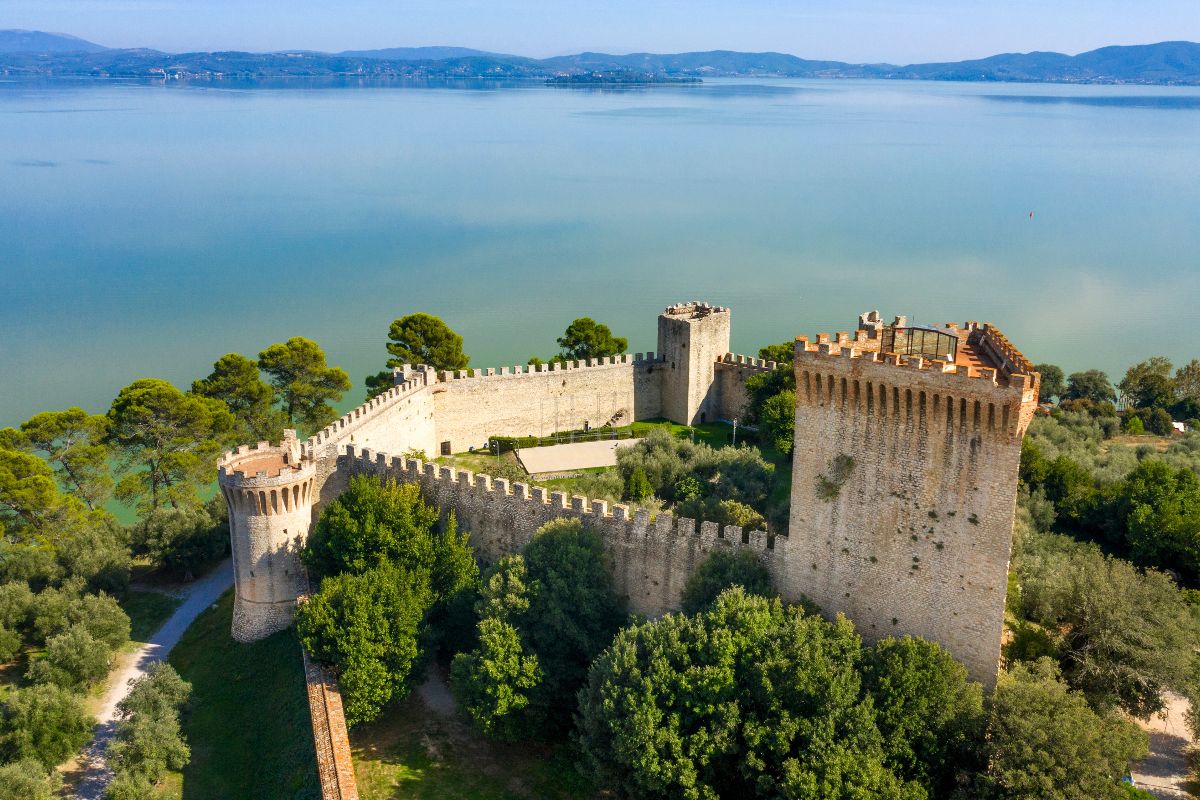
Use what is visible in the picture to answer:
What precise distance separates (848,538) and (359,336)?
3882cm

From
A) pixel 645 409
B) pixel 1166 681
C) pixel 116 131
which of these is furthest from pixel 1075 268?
pixel 116 131

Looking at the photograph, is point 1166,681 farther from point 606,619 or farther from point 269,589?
point 269,589

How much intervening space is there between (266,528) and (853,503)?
12.9 meters

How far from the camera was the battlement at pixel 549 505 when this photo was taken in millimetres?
18625

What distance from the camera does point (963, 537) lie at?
16125 mm

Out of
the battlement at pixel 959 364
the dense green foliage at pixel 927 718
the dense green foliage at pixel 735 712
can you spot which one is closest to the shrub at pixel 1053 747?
the dense green foliage at pixel 927 718

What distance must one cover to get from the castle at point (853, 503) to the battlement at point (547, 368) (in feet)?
28.5

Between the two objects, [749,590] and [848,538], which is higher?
[848,538]

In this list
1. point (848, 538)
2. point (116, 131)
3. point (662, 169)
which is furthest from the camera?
point (116, 131)

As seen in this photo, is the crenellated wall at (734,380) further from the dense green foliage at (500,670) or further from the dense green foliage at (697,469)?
the dense green foliage at (500,670)

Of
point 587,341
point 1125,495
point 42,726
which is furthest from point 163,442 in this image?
point 1125,495

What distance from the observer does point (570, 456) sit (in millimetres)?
32156

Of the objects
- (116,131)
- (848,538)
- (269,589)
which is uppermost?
(116,131)

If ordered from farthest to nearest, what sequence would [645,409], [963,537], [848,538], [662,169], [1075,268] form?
[662,169]
[1075,268]
[645,409]
[848,538]
[963,537]
